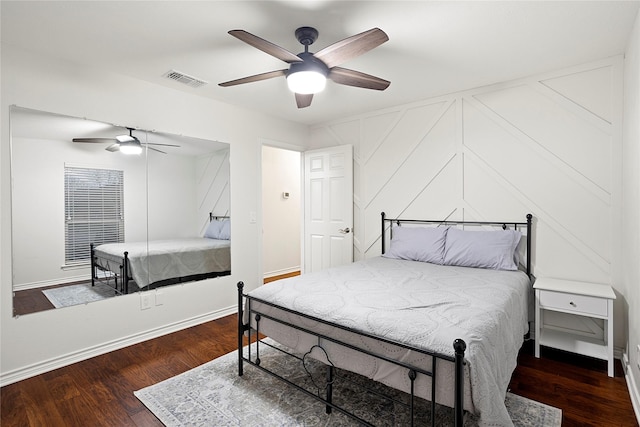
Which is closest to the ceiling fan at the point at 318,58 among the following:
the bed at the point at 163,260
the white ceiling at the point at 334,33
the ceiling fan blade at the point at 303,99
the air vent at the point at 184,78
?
the white ceiling at the point at 334,33

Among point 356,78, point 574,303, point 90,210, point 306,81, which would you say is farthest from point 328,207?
point 574,303

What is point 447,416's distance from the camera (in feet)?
6.35

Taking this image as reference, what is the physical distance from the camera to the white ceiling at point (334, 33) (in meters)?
2.03

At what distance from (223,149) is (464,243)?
2891 millimetres

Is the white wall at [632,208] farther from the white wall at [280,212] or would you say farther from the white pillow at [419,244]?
the white wall at [280,212]

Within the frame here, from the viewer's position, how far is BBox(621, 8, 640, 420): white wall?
206cm

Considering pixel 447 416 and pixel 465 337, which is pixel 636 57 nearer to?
pixel 465 337

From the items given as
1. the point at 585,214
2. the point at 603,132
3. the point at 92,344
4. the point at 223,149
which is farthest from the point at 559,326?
the point at 92,344

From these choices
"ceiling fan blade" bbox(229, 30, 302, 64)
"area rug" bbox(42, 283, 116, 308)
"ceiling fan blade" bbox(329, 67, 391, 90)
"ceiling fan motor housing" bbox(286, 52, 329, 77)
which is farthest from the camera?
"area rug" bbox(42, 283, 116, 308)

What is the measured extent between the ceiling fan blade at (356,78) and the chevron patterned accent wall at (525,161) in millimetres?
1496

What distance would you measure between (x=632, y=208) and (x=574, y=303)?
852 mm

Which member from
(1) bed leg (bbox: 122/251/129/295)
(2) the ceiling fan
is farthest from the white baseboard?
Result: (2) the ceiling fan

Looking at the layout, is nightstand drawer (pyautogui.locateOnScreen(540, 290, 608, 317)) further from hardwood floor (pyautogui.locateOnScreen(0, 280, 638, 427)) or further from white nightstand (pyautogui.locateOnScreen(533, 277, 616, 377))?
hardwood floor (pyautogui.locateOnScreen(0, 280, 638, 427))

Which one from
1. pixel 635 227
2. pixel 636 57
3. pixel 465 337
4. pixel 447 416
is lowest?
pixel 447 416
